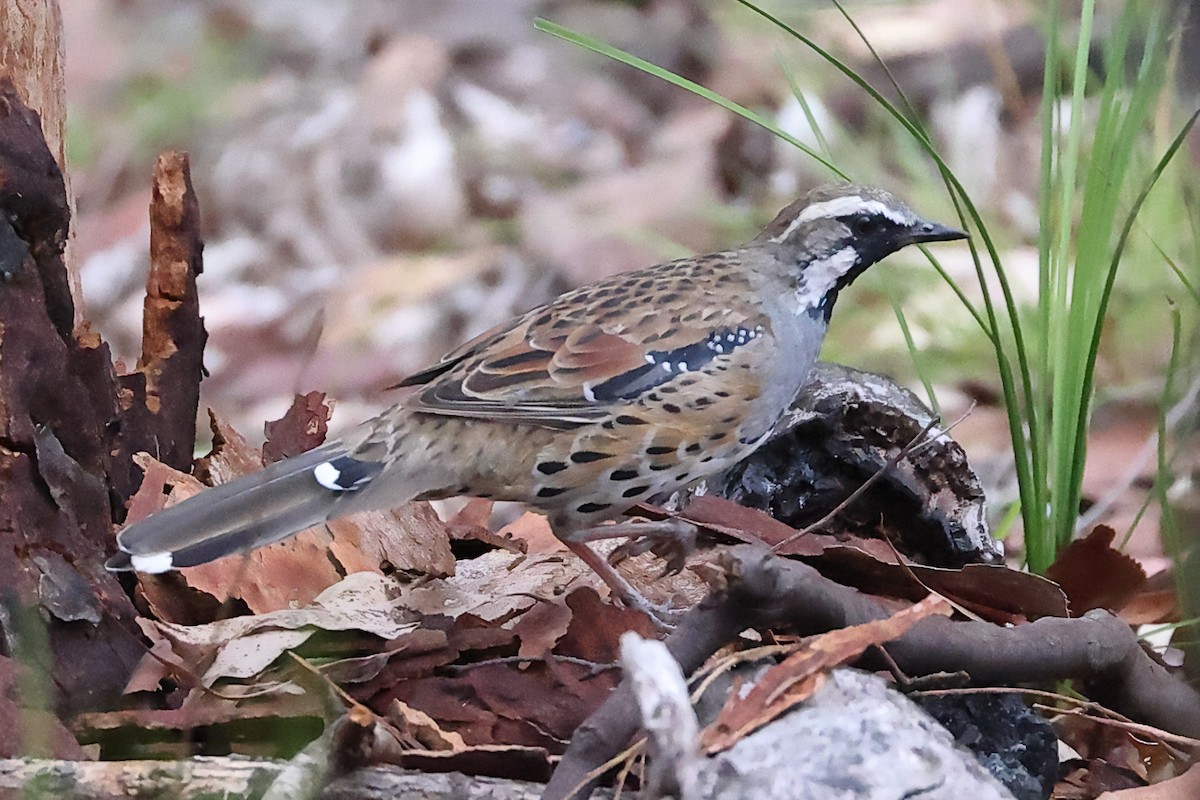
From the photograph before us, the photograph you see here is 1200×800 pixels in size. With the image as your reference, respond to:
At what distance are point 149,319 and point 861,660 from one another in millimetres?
2129

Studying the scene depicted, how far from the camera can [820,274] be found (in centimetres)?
417

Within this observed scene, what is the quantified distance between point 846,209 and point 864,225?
68mm

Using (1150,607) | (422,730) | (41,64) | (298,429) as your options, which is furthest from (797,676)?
(41,64)

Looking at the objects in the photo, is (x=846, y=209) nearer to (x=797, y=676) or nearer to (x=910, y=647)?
(x=910, y=647)

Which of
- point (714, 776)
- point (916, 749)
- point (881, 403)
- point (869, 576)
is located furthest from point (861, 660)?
point (881, 403)

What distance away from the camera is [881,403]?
12.4 ft

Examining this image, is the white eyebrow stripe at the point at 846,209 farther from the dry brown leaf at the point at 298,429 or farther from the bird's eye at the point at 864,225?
the dry brown leaf at the point at 298,429

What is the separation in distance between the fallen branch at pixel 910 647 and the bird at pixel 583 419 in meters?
1.00

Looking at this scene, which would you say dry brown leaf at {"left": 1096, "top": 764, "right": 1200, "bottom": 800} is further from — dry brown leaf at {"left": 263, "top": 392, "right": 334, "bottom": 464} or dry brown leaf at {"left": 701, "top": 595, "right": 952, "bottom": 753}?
dry brown leaf at {"left": 263, "top": 392, "right": 334, "bottom": 464}

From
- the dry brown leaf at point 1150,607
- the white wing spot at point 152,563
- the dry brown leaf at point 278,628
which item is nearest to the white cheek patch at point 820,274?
the dry brown leaf at point 1150,607

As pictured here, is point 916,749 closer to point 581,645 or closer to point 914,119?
point 581,645

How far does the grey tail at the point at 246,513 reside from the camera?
123 inches

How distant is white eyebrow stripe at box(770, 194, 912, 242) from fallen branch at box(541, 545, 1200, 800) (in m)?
1.47

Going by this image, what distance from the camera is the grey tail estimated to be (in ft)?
10.2
